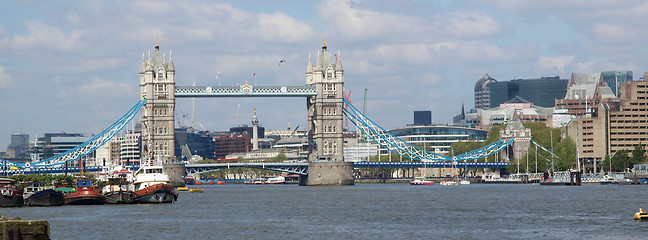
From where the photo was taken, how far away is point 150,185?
110 meters

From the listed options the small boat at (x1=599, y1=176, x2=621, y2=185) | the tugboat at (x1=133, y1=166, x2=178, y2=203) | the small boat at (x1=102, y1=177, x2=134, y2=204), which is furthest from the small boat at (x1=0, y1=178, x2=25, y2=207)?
the small boat at (x1=599, y1=176, x2=621, y2=185)

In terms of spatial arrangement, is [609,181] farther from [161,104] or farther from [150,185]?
[150,185]

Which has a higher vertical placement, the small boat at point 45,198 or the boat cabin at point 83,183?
the boat cabin at point 83,183

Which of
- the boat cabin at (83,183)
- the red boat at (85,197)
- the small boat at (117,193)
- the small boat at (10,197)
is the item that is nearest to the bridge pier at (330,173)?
the boat cabin at (83,183)

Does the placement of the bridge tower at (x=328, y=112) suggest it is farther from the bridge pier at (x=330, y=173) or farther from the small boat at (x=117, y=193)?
the small boat at (x=117, y=193)

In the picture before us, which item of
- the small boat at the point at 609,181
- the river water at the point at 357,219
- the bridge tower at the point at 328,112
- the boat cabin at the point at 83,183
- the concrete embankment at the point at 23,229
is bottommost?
the river water at the point at 357,219

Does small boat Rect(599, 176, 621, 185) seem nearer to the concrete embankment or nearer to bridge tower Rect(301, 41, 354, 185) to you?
bridge tower Rect(301, 41, 354, 185)

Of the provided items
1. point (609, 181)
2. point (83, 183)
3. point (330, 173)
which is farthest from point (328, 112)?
point (83, 183)

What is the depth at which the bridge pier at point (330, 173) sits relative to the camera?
7603 inches

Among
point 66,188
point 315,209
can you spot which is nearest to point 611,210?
point 315,209

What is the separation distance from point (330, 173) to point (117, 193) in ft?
284

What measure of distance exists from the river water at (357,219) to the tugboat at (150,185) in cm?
203

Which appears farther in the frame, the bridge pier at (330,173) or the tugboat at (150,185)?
the bridge pier at (330,173)

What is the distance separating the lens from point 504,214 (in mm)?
89750
